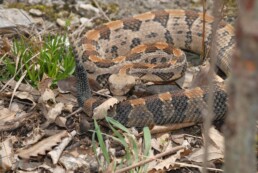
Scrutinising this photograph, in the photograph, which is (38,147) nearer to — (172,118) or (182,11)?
(172,118)

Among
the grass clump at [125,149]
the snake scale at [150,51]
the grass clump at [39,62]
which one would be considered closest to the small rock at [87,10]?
the snake scale at [150,51]

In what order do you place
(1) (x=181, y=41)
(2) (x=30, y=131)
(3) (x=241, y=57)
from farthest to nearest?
1. (1) (x=181, y=41)
2. (2) (x=30, y=131)
3. (3) (x=241, y=57)

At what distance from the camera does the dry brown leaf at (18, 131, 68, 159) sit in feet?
13.9

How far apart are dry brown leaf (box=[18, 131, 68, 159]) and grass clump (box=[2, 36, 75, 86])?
812mm

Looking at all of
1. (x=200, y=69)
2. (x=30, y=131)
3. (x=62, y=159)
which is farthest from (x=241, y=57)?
(x=200, y=69)

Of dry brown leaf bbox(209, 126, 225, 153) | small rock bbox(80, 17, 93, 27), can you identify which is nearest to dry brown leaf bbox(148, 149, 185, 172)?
dry brown leaf bbox(209, 126, 225, 153)

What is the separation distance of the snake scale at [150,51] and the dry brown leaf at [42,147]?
38 centimetres

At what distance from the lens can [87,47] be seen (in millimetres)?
5973

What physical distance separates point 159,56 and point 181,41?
710 mm

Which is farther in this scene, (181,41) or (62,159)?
(181,41)

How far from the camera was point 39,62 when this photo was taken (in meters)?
5.13

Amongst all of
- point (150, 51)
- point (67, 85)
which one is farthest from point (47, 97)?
point (150, 51)

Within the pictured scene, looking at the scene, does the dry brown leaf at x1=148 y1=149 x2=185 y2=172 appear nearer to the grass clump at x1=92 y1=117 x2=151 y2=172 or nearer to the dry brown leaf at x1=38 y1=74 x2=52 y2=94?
the grass clump at x1=92 y1=117 x2=151 y2=172

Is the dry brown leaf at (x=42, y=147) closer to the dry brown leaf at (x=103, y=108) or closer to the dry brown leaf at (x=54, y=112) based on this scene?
the dry brown leaf at (x=54, y=112)
